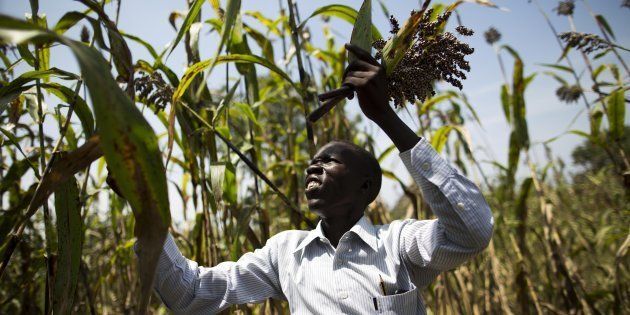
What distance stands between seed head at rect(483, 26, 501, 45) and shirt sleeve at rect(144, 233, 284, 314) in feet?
9.97

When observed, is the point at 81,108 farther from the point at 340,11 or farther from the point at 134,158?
the point at 340,11

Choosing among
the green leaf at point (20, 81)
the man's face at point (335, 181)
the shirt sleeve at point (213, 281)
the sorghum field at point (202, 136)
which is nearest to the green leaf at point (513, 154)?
the sorghum field at point (202, 136)

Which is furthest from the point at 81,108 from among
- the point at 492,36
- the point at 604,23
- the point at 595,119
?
the point at 492,36

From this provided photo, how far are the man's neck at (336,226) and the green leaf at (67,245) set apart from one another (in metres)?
0.79

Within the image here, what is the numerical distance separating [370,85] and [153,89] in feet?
2.80

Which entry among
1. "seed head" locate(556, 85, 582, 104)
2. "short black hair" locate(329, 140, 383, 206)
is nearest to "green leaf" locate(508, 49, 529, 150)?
"seed head" locate(556, 85, 582, 104)

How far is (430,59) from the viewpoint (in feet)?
3.30

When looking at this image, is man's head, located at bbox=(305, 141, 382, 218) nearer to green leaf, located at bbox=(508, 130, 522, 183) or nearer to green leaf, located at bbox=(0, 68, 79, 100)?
green leaf, located at bbox=(0, 68, 79, 100)

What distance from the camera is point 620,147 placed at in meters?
2.31

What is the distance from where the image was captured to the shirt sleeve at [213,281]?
1.31m

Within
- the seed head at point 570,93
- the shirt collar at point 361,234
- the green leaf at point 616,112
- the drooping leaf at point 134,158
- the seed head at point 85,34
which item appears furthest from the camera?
the seed head at point 570,93

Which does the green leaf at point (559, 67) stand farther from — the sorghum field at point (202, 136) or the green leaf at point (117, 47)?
the green leaf at point (117, 47)

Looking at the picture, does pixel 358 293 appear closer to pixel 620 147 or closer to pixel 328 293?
pixel 328 293

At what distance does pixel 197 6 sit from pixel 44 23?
0.74 m
